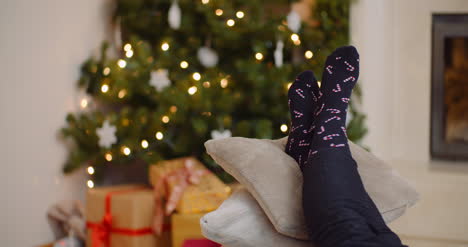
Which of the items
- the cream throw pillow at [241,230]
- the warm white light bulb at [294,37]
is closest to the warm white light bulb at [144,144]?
the warm white light bulb at [294,37]

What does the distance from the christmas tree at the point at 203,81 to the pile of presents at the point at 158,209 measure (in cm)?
19

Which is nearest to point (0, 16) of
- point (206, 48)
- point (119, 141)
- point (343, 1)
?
point (119, 141)

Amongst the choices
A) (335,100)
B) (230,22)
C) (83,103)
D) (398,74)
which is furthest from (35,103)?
(398,74)

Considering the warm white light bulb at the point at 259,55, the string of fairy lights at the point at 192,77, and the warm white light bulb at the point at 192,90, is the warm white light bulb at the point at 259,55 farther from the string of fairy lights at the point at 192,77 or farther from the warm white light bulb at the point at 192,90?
the warm white light bulb at the point at 192,90

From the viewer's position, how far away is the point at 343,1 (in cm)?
215

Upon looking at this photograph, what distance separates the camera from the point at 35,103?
6.77 ft

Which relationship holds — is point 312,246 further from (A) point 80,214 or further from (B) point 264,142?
(A) point 80,214

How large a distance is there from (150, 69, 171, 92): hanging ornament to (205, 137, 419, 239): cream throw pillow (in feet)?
3.27

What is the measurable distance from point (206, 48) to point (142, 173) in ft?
2.61

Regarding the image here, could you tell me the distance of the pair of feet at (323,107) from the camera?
1.11 m

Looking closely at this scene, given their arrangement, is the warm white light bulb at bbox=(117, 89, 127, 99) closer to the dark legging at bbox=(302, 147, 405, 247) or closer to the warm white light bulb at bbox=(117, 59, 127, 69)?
the warm white light bulb at bbox=(117, 59, 127, 69)

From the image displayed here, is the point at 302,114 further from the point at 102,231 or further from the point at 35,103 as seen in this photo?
the point at 35,103

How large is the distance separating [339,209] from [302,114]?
16.8 inches

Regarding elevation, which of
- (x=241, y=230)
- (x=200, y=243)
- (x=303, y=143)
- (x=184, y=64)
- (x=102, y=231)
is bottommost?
(x=102, y=231)
